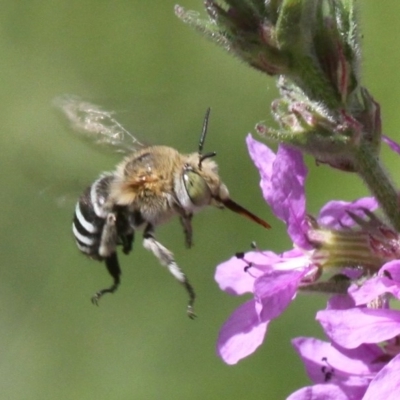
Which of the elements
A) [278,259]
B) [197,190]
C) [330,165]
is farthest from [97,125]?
[330,165]

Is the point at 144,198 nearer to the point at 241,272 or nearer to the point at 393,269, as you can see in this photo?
the point at 241,272

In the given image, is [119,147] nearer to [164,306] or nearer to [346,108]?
[346,108]

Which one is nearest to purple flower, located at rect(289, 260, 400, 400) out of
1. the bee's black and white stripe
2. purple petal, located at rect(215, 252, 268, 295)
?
purple petal, located at rect(215, 252, 268, 295)

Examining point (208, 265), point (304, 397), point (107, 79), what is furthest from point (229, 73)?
point (304, 397)

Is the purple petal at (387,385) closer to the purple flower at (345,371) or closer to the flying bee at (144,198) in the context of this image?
the purple flower at (345,371)

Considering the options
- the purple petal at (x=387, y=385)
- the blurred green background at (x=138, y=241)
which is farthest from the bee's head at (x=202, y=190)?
the blurred green background at (x=138, y=241)

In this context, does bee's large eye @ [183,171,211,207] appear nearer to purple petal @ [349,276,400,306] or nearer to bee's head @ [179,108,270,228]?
bee's head @ [179,108,270,228]

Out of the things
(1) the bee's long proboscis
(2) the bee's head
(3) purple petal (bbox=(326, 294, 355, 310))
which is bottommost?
(3) purple petal (bbox=(326, 294, 355, 310))
